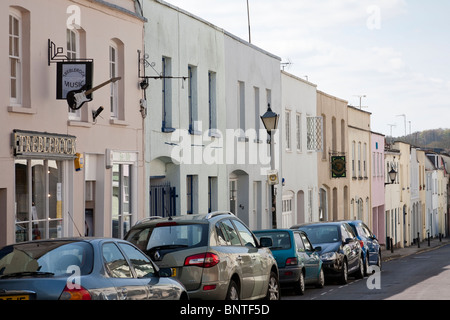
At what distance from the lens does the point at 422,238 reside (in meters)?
76.6

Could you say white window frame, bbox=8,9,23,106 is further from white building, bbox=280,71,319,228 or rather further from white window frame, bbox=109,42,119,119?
white building, bbox=280,71,319,228

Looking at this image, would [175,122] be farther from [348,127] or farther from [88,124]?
[348,127]

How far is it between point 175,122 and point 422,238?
54655 millimetres

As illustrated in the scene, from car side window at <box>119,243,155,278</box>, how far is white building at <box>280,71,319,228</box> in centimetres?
2440

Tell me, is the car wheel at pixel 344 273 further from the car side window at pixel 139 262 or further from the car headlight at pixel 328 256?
the car side window at pixel 139 262

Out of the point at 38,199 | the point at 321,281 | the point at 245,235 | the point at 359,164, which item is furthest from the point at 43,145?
the point at 359,164

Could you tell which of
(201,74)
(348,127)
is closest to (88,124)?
(201,74)

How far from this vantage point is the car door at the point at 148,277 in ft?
37.7

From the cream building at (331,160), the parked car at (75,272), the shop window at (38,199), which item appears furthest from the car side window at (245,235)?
the cream building at (331,160)

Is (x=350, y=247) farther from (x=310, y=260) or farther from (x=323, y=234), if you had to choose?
(x=310, y=260)

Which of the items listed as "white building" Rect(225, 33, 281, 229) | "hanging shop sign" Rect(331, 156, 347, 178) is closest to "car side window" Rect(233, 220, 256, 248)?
"white building" Rect(225, 33, 281, 229)

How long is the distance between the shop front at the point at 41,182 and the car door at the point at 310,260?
558cm

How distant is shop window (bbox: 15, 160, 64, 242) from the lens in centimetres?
1841

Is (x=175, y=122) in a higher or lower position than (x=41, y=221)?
higher
